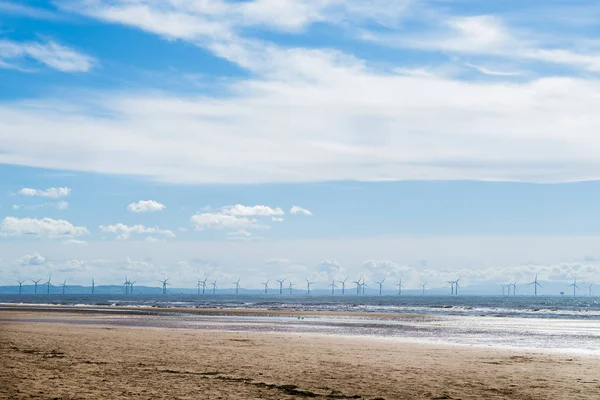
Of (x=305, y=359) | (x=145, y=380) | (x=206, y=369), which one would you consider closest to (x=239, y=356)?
(x=305, y=359)

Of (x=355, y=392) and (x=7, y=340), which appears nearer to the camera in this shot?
(x=355, y=392)

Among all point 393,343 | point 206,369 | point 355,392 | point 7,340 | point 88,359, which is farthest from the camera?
point 393,343

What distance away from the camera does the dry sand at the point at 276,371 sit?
64.8ft

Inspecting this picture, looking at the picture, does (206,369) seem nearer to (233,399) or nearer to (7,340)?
(233,399)

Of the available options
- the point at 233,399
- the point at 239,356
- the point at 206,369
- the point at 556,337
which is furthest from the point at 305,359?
the point at 556,337

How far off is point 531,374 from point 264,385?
11083mm

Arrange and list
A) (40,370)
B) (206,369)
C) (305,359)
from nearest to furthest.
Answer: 1. (40,370)
2. (206,369)
3. (305,359)

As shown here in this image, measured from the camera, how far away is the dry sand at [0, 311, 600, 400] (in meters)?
19.8

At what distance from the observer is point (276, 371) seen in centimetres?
2445

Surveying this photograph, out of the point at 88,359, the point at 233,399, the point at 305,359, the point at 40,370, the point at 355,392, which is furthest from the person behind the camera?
the point at 305,359

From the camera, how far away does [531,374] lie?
25.2 meters

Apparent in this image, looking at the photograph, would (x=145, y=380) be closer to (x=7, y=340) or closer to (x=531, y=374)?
(x=531, y=374)

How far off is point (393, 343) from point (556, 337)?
55.4 ft

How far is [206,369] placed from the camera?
80.1 ft
